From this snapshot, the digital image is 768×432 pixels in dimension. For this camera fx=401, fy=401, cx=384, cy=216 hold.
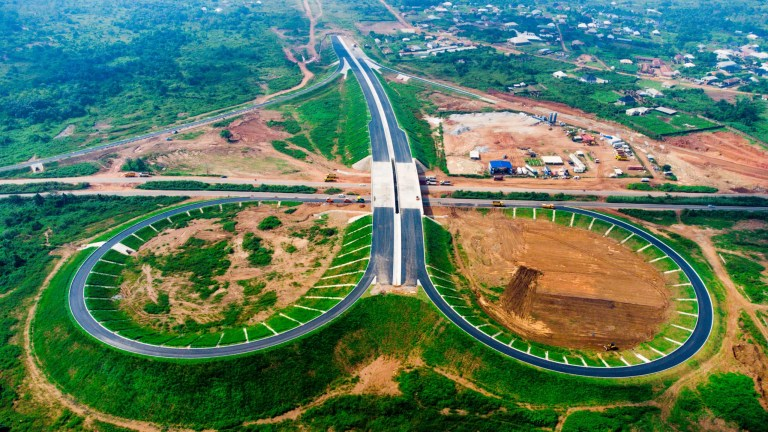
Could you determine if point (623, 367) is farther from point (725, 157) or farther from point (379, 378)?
point (725, 157)

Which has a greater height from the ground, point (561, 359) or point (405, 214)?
point (405, 214)

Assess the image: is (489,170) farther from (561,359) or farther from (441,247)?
(561,359)

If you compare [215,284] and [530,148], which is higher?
[530,148]

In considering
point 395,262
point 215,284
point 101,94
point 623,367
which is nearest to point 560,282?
point 623,367

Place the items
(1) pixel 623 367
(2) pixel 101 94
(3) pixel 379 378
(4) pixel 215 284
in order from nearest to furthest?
(3) pixel 379 378 < (1) pixel 623 367 < (4) pixel 215 284 < (2) pixel 101 94

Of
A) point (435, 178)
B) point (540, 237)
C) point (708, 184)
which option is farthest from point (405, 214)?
point (708, 184)

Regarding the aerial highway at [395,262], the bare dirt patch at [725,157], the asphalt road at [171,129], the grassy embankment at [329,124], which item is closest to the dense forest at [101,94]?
the asphalt road at [171,129]

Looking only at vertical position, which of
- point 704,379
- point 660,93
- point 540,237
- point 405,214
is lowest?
point 704,379
